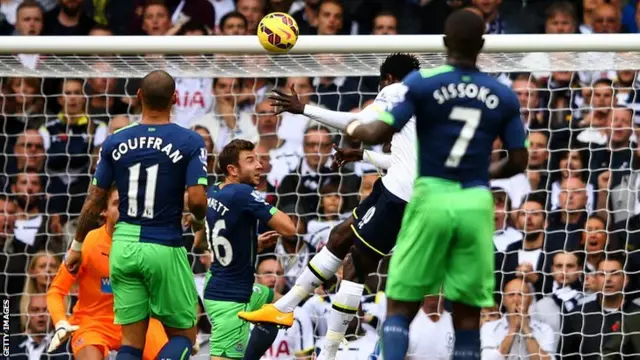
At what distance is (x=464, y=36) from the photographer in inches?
264

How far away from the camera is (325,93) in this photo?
11.2 metres

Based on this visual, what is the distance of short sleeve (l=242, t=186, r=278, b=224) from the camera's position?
898cm

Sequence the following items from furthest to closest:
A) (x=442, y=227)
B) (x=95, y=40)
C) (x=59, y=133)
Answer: (x=59, y=133) → (x=95, y=40) → (x=442, y=227)

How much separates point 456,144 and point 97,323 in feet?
11.2

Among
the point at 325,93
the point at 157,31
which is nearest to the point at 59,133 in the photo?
the point at 157,31

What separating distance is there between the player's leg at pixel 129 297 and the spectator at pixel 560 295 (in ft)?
12.7

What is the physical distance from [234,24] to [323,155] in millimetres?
1461

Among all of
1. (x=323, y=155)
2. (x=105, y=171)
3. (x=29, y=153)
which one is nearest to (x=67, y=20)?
(x=29, y=153)

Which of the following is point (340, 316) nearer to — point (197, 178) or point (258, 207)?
point (258, 207)

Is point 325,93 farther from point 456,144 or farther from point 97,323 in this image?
point 456,144

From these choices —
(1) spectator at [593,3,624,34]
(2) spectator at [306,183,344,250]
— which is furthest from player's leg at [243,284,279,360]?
(1) spectator at [593,3,624,34]

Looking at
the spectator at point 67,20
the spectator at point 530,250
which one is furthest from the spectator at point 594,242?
the spectator at point 67,20

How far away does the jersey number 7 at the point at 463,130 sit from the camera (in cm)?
668

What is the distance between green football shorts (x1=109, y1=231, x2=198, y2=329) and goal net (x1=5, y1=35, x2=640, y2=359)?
7.65 ft
